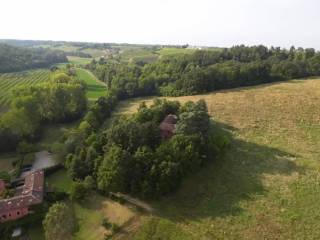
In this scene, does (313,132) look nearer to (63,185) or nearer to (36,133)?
(63,185)

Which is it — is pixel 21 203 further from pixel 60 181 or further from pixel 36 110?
pixel 36 110

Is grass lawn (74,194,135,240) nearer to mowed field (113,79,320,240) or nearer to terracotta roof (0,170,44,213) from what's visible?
mowed field (113,79,320,240)

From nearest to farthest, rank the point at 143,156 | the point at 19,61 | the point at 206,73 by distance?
the point at 143,156 < the point at 206,73 < the point at 19,61

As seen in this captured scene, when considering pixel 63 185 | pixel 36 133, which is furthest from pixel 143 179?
pixel 36 133

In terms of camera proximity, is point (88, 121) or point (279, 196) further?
point (88, 121)

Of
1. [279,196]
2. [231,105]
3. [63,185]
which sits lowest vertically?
[63,185]

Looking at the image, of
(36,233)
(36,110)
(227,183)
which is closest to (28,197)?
(36,233)
